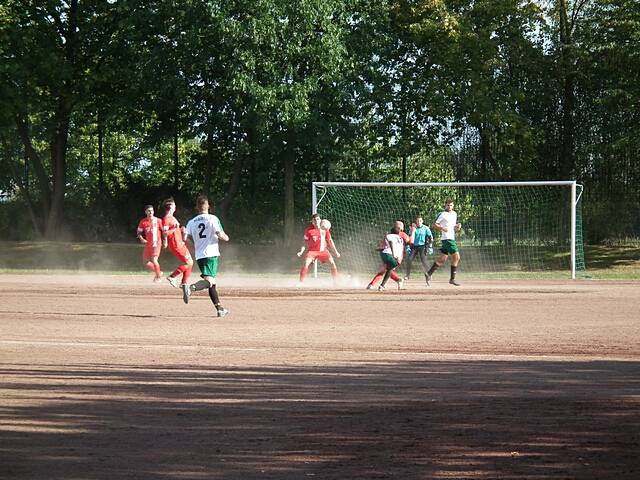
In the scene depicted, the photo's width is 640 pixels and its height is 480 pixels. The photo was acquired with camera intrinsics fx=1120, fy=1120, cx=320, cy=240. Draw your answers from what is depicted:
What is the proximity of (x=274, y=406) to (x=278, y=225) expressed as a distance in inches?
1182

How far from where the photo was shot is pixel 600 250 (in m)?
35.9

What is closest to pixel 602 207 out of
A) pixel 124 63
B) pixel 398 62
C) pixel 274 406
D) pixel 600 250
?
pixel 600 250

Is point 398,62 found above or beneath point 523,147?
above

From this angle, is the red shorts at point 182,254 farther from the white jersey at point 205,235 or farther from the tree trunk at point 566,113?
the tree trunk at point 566,113

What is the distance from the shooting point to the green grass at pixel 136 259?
1298 inches

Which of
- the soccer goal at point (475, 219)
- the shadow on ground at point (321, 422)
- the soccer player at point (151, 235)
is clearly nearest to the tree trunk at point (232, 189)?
the soccer goal at point (475, 219)

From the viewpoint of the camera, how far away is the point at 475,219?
116 feet

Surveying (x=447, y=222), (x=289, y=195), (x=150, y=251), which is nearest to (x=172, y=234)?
(x=150, y=251)

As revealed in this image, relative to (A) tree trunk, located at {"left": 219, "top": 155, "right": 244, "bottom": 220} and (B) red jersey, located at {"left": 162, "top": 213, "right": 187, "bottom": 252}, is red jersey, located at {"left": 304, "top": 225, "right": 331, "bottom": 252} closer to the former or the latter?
(B) red jersey, located at {"left": 162, "top": 213, "right": 187, "bottom": 252}

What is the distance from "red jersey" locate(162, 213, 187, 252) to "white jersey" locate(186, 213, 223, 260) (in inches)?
221

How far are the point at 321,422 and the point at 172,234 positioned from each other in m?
15.0

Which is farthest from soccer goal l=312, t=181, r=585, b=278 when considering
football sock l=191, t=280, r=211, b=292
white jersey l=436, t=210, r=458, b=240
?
football sock l=191, t=280, r=211, b=292

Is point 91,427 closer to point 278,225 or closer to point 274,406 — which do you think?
point 274,406

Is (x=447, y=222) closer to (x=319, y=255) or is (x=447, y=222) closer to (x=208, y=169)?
(x=319, y=255)
